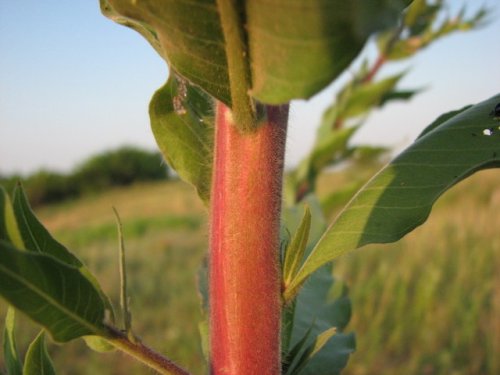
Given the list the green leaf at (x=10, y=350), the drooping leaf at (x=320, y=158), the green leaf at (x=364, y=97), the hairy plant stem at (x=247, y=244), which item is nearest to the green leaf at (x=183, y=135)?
the hairy plant stem at (x=247, y=244)

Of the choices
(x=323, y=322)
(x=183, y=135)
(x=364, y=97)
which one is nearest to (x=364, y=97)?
(x=364, y=97)

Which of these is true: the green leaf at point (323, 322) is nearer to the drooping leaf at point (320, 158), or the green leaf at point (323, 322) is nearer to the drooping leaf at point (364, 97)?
the drooping leaf at point (320, 158)

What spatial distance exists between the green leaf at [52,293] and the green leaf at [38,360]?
72mm

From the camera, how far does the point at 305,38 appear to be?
0.79 feet

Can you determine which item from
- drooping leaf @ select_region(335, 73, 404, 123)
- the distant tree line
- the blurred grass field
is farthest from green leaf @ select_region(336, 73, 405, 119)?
the distant tree line

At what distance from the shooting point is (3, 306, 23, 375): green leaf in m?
0.44

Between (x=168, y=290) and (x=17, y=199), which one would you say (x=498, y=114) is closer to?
(x=17, y=199)

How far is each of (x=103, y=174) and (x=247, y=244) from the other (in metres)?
13.8

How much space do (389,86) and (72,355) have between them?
2.63 metres

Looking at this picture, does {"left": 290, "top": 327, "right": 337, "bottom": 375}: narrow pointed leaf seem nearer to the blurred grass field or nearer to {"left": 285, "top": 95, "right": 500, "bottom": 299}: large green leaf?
{"left": 285, "top": 95, "right": 500, "bottom": 299}: large green leaf

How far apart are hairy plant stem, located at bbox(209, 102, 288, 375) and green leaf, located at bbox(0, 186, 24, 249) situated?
0.13 meters

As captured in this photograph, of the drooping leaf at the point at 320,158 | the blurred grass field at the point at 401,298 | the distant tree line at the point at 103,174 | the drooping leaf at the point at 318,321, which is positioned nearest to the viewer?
the drooping leaf at the point at 318,321

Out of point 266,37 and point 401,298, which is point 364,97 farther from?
point 401,298

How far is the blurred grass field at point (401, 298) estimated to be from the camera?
306 cm
